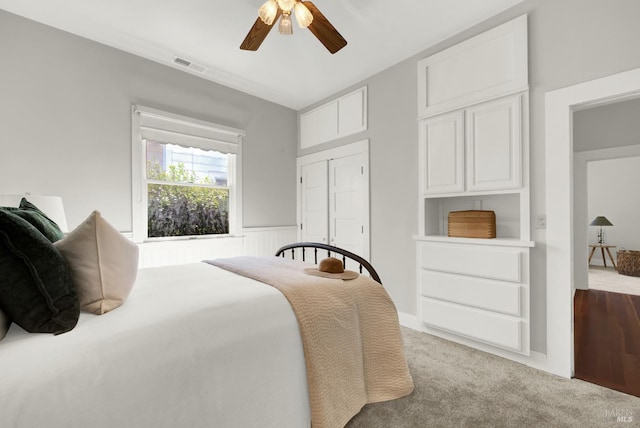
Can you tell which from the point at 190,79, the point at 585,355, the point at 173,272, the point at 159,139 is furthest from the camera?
the point at 190,79

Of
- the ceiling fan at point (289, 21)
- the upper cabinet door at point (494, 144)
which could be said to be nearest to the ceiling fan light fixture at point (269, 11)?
the ceiling fan at point (289, 21)

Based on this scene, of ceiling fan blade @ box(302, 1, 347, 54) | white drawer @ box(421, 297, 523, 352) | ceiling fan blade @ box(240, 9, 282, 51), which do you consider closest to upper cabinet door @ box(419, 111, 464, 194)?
white drawer @ box(421, 297, 523, 352)

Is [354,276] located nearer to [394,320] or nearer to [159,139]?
[394,320]

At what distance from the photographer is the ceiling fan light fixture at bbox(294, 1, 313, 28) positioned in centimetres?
188

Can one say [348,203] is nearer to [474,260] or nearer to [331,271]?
[474,260]

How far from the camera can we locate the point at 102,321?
109 cm

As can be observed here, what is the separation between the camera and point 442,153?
9.37 feet

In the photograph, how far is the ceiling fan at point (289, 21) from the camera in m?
1.89

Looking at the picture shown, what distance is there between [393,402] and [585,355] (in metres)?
1.90

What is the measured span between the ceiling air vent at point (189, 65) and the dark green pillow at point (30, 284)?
9.04ft

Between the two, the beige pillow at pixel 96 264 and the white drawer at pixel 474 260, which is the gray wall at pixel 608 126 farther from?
the beige pillow at pixel 96 264

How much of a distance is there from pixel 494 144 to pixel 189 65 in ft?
10.6

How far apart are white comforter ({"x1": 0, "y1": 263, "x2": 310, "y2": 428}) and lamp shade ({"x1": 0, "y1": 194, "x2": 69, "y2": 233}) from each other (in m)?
1.18

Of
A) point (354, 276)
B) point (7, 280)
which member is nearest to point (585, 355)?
point (354, 276)
